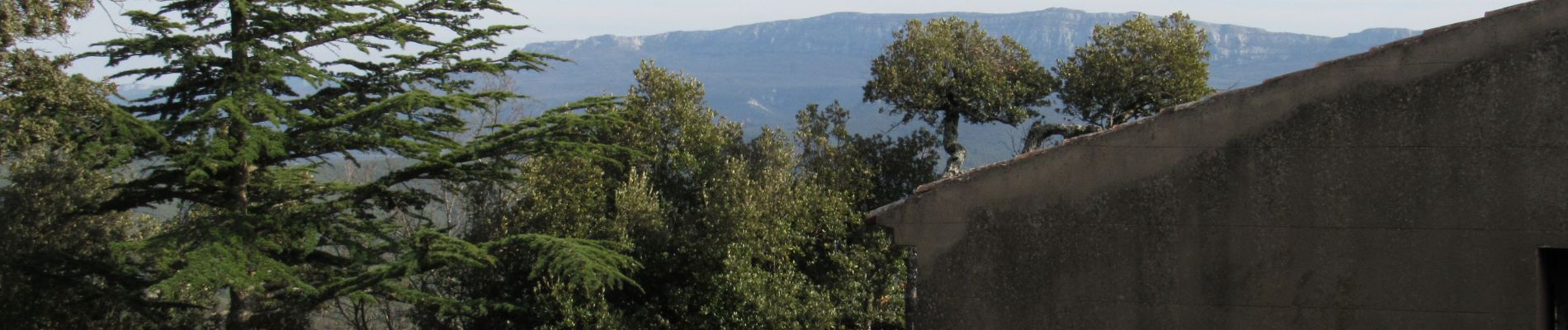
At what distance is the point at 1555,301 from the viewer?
29.2ft

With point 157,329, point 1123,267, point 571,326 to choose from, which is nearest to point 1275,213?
point 1123,267

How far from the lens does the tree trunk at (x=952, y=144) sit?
902 inches

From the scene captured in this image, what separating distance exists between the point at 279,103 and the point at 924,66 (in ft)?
36.2

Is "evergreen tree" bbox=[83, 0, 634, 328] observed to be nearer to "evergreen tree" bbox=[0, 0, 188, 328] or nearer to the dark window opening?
"evergreen tree" bbox=[0, 0, 188, 328]

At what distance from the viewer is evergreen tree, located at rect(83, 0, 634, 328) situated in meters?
17.7

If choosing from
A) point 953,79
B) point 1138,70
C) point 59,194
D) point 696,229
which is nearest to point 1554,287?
point 1138,70

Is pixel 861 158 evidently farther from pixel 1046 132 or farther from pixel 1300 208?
pixel 1300 208

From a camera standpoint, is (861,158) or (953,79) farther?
(861,158)

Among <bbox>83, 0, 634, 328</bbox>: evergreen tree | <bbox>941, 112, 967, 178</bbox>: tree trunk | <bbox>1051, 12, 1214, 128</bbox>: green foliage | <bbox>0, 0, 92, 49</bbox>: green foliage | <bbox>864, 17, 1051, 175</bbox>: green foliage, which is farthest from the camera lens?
<bbox>864, 17, 1051, 175</bbox>: green foliage

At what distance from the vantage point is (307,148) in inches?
773

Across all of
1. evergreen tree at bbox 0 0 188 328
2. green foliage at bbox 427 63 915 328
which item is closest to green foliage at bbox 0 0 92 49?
evergreen tree at bbox 0 0 188 328

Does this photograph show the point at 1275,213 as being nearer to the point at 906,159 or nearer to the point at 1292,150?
the point at 1292,150

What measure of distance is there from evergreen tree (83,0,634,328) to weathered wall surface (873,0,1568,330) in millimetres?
8886

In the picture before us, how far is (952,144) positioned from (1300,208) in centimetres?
1498
